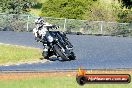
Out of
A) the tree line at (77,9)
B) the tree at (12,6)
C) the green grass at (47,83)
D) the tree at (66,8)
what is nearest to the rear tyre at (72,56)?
the green grass at (47,83)

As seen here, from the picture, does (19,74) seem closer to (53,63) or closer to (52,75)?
(52,75)

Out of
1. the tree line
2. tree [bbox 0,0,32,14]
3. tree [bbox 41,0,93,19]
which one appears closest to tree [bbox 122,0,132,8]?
the tree line

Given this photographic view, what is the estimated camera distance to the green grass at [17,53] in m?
25.3

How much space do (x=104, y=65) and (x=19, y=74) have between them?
5.75m

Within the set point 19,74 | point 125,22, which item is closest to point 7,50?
point 19,74

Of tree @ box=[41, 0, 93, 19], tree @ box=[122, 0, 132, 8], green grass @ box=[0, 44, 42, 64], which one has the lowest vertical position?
tree @ box=[41, 0, 93, 19]

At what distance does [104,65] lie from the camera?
22562 millimetres

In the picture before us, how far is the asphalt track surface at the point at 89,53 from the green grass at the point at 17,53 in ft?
5.96

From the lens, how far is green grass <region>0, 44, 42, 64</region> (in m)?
25.3

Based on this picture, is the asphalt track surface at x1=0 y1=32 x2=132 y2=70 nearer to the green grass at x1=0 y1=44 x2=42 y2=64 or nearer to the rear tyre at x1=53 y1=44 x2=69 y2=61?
the rear tyre at x1=53 y1=44 x2=69 y2=61

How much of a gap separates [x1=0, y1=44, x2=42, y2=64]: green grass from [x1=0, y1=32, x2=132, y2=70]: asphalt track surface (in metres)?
1.82

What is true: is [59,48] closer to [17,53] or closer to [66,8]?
[17,53]

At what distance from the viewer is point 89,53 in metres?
28.2

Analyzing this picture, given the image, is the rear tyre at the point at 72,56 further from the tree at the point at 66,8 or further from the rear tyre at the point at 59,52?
the tree at the point at 66,8
